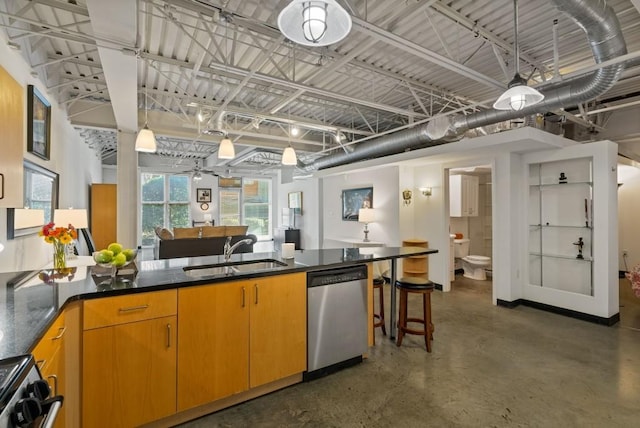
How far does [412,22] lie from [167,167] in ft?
33.5

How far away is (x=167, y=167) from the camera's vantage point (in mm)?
10914

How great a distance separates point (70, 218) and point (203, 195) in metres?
8.24

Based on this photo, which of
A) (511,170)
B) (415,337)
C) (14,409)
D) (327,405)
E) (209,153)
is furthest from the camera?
(209,153)

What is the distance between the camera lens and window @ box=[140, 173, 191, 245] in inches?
428

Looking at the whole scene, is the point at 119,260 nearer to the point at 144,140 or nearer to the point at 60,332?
the point at 60,332

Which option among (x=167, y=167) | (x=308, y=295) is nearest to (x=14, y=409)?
(x=308, y=295)

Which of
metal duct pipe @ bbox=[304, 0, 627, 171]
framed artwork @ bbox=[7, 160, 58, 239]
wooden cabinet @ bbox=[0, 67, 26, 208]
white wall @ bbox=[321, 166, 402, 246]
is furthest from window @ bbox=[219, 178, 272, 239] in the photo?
wooden cabinet @ bbox=[0, 67, 26, 208]

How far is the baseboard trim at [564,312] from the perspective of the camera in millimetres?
3781

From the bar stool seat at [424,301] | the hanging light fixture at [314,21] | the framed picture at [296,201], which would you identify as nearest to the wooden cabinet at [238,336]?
the bar stool seat at [424,301]

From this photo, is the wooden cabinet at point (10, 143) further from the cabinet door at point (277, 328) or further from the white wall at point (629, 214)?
the white wall at point (629, 214)

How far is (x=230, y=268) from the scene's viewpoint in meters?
2.56

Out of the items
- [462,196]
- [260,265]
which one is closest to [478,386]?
[260,265]

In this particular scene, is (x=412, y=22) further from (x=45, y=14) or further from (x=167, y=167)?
(x=167, y=167)

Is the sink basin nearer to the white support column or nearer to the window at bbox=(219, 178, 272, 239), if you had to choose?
the white support column
